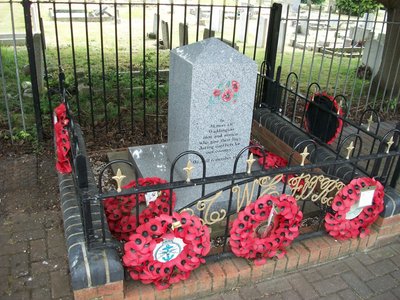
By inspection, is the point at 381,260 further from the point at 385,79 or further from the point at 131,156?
the point at 385,79

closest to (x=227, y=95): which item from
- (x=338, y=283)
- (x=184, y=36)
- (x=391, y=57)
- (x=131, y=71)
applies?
(x=338, y=283)

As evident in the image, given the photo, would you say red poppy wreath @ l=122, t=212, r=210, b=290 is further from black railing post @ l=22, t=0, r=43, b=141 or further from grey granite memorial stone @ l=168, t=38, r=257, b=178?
black railing post @ l=22, t=0, r=43, b=141

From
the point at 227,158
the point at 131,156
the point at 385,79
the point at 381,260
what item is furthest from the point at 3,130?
the point at 385,79

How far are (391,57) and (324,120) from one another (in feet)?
12.6

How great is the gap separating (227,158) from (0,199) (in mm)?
2105

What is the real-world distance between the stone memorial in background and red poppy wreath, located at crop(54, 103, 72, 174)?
29.1 inches

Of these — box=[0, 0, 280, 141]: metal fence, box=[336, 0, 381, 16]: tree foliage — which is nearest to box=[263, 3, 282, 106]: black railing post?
box=[0, 0, 280, 141]: metal fence

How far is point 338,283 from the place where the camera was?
292cm

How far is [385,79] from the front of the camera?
7324 millimetres

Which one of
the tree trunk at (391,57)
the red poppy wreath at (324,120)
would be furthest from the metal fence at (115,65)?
the tree trunk at (391,57)

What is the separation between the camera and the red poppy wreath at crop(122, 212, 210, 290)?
2.39 metres

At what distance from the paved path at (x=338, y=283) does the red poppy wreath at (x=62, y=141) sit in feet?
5.18

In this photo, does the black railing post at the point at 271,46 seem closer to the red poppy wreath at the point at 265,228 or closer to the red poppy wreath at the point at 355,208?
the red poppy wreath at the point at 355,208

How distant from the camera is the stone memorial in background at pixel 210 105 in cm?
320
